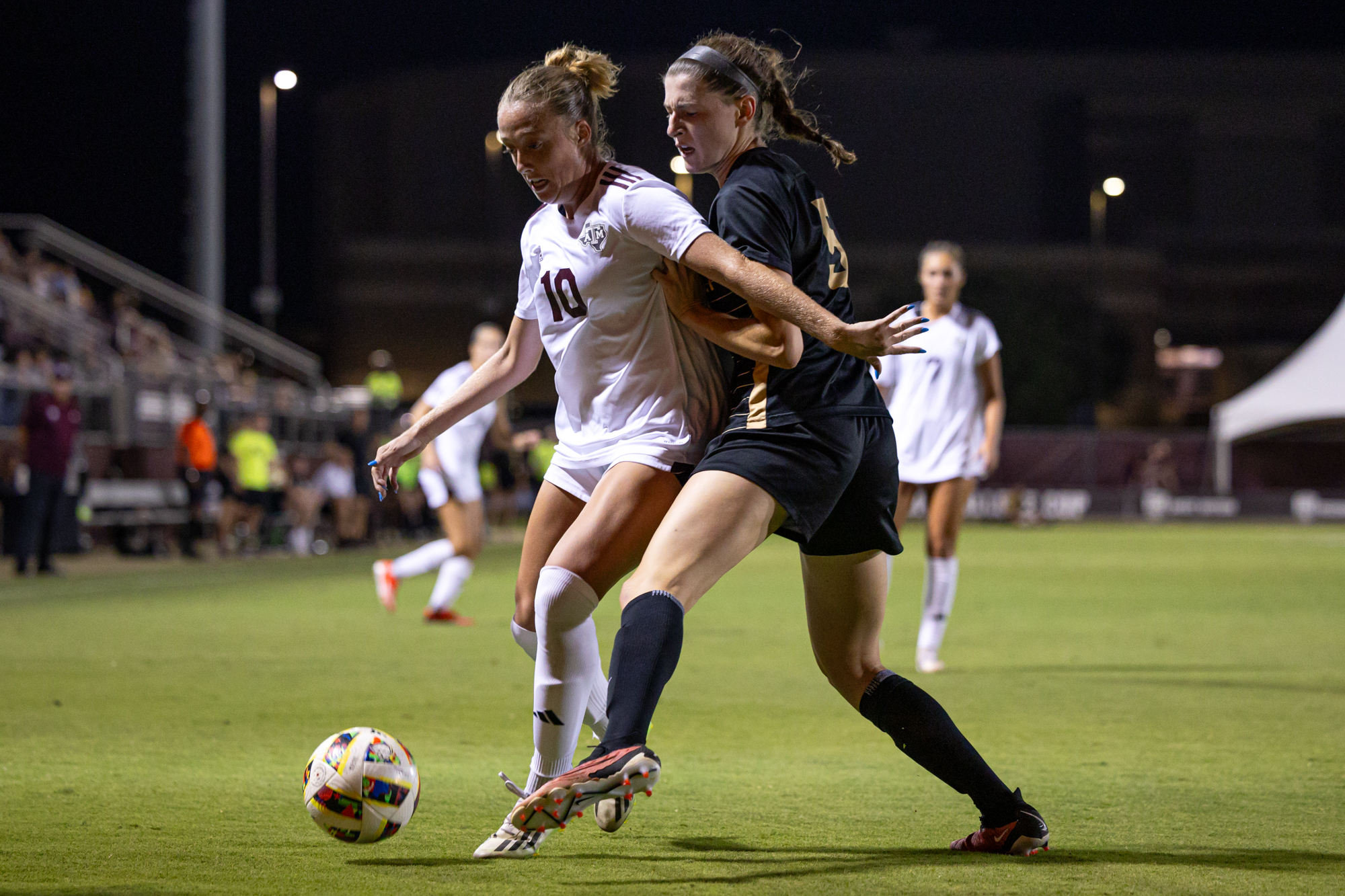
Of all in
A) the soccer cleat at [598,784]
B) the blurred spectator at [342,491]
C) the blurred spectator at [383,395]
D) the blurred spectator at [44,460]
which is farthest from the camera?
the blurred spectator at [383,395]

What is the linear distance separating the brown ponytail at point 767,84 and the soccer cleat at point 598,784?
178 cm

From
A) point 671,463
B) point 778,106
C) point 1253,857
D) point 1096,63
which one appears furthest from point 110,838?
point 1096,63

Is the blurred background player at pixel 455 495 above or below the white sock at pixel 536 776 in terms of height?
above

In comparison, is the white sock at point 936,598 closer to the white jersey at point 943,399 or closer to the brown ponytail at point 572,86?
the white jersey at point 943,399

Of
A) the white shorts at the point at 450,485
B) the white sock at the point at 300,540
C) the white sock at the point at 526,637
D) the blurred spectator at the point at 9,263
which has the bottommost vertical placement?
the white sock at the point at 300,540

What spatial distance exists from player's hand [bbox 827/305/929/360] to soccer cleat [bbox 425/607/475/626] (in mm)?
8742

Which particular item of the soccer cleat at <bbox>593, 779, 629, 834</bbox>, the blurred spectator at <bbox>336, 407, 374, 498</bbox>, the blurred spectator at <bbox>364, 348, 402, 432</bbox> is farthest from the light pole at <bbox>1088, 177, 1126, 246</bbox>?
the soccer cleat at <bbox>593, 779, 629, 834</bbox>

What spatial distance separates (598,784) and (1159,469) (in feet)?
125

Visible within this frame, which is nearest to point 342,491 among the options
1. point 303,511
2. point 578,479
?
point 303,511

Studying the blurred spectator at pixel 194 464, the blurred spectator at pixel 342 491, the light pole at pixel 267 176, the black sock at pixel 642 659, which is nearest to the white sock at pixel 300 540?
the blurred spectator at pixel 342 491

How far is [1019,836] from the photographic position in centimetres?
442

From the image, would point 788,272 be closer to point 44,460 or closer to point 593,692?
point 593,692

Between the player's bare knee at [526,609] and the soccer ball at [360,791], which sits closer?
the soccer ball at [360,791]

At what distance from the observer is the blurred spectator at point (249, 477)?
2117 centimetres
